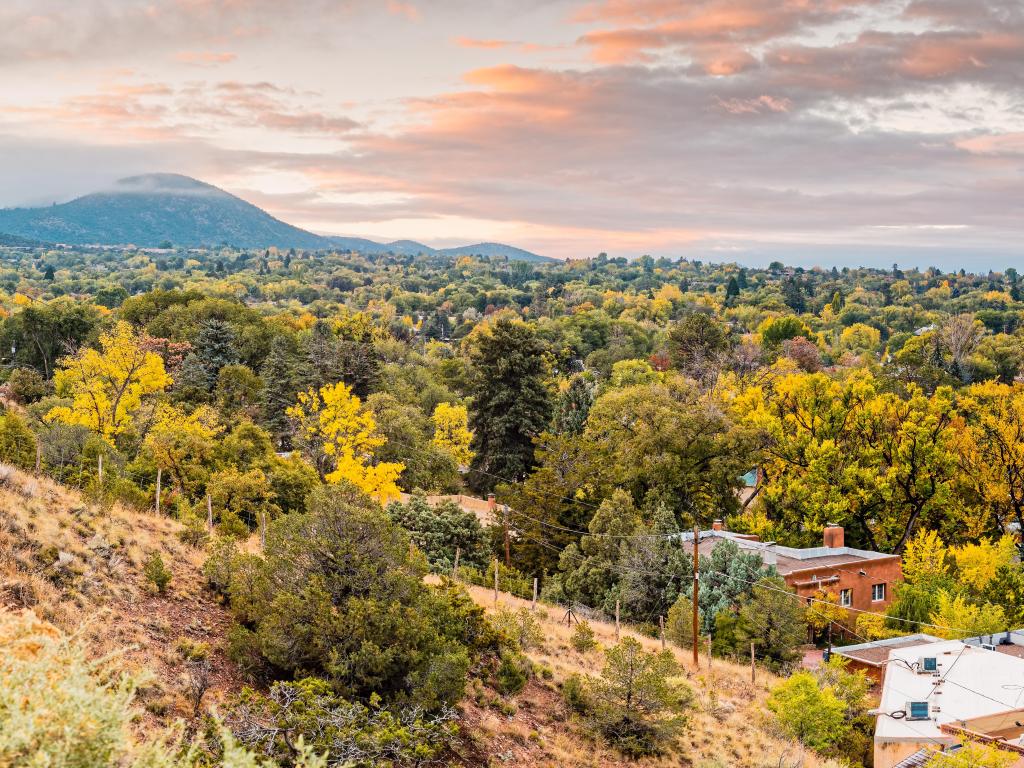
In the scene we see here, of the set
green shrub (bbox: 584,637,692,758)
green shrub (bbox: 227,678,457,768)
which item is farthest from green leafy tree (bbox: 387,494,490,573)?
green shrub (bbox: 227,678,457,768)

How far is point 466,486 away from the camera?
5144 cm

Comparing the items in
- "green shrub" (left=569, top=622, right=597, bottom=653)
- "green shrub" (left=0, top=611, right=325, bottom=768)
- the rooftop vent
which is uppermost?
"green shrub" (left=0, top=611, right=325, bottom=768)

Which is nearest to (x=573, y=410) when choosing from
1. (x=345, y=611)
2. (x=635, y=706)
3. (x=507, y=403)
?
(x=507, y=403)

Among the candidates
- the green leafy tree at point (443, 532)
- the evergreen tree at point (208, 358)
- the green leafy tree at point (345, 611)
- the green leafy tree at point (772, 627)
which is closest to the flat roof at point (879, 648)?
the green leafy tree at point (772, 627)

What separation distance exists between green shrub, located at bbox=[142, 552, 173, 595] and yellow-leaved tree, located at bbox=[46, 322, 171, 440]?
23.2 m

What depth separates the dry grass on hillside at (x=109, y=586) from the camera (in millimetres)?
11672

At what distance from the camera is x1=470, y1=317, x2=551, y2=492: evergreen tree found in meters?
48.1

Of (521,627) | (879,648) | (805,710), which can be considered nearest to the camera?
(805,710)

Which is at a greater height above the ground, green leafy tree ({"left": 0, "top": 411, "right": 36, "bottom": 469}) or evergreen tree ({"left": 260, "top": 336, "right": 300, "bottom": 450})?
green leafy tree ({"left": 0, "top": 411, "right": 36, "bottom": 469})

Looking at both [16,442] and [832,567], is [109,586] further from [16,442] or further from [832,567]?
[832,567]

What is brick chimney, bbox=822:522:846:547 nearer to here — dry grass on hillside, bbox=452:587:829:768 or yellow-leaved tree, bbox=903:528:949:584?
yellow-leaved tree, bbox=903:528:949:584

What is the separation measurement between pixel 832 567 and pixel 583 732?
65.4 feet

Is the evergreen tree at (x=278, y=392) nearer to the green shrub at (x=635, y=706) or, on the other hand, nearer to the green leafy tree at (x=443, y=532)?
the green leafy tree at (x=443, y=532)

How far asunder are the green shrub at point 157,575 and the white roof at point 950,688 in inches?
627
